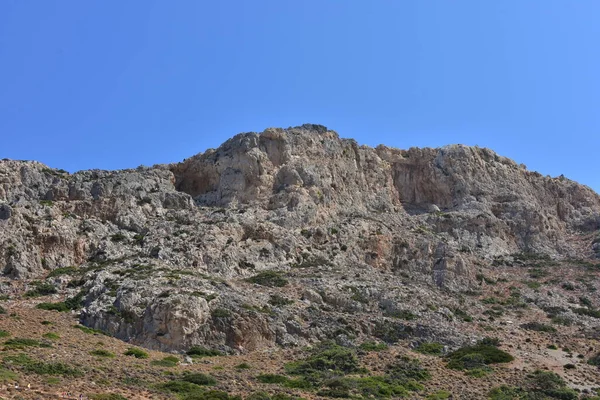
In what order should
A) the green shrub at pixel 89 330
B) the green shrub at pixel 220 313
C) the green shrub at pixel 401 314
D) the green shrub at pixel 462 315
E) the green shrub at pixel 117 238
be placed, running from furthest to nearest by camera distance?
1. the green shrub at pixel 117 238
2. the green shrub at pixel 462 315
3. the green shrub at pixel 401 314
4. the green shrub at pixel 220 313
5. the green shrub at pixel 89 330

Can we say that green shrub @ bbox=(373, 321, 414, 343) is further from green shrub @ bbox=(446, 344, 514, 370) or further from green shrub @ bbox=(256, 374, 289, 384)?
green shrub @ bbox=(256, 374, 289, 384)

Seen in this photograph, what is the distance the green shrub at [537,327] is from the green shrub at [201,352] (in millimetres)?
27359

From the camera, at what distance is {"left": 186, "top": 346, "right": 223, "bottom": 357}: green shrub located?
1506 inches

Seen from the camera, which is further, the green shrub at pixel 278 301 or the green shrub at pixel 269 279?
the green shrub at pixel 269 279

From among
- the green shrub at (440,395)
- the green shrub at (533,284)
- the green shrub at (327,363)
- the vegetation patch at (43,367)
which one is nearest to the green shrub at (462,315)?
the green shrub at (533,284)

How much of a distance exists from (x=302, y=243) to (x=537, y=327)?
21.9 metres

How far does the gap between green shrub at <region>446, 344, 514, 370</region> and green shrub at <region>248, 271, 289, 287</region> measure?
14975 millimetres

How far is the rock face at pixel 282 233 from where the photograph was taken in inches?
1711

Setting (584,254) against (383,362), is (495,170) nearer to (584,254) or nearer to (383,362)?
(584,254)

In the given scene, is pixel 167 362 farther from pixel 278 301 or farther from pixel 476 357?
pixel 476 357

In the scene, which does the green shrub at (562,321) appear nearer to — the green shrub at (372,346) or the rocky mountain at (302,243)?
the rocky mountain at (302,243)

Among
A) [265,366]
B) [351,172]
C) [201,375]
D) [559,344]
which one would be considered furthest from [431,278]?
[201,375]

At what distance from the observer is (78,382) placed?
25.4 metres

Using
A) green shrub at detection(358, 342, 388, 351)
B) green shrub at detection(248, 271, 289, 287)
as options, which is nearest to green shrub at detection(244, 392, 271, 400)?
green shrub at detection(358, 342, 388, 351)
